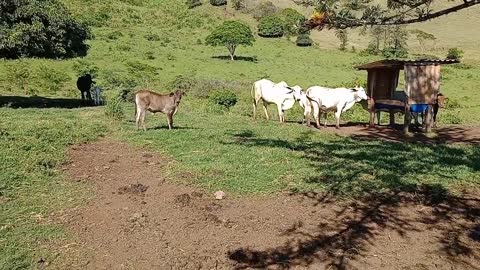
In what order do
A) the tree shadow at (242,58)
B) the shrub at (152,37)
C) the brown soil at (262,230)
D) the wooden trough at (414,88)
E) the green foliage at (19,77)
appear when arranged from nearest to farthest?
the brown soil at (262,230) < the wooden trough at (414,88) < the green foliage at (19,77) < the tree shadow at (242,58) < the shrub at (152,37)

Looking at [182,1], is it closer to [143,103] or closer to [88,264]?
[143,103]

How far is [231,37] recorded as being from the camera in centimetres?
4081

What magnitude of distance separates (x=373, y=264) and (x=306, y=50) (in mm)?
43198

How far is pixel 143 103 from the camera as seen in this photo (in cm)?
1176

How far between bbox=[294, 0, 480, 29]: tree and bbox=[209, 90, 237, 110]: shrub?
18.6 metres

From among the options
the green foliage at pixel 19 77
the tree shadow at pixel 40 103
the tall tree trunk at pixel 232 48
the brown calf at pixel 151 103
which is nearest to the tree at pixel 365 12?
the brown calf at pixel 151 103

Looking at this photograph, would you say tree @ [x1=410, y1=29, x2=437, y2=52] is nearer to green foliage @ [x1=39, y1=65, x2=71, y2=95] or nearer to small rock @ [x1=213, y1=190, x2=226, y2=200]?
green foliage @ [x1=39, y1=65, x2=71, y2=95]

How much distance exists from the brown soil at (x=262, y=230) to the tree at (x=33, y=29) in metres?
9.16

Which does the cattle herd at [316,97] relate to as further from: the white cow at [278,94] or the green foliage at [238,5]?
the green foliage at [238,5]

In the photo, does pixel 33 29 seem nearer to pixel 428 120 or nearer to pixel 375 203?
pixel 428 120

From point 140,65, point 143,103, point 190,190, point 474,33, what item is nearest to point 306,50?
point 140,65

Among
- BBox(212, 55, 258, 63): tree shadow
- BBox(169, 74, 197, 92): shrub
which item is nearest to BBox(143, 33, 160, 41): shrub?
BBox(212, 55, 258, 63): tree shadow

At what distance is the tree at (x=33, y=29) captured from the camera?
15.3 meters

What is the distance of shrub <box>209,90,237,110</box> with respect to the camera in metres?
24.0
